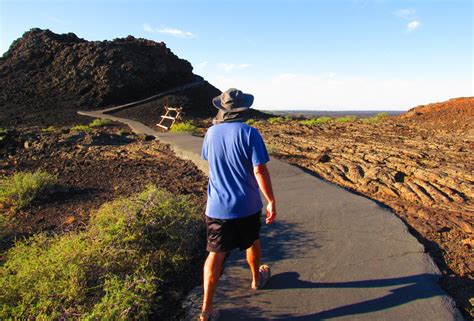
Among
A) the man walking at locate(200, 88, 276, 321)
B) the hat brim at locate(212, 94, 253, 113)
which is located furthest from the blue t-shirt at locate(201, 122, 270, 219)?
the hat brim at locate(212, 94, 253, 113)

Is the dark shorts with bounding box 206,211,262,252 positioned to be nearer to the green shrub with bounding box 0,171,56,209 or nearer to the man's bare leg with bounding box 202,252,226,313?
the man's bare leg with bounding box 202,252,226,313

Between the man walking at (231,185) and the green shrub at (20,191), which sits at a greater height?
the man walking at (231,185)

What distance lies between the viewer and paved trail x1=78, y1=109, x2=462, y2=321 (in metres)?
2.70

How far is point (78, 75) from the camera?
2564 centimetres

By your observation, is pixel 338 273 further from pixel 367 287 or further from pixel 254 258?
pixel 254 258

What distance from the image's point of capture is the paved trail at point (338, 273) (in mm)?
2703

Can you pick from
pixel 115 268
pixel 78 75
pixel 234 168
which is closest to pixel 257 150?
pixel 234 168

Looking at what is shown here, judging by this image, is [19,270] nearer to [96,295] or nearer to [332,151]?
[96,295]

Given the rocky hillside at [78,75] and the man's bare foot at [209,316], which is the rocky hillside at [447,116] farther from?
the rocky hillside at [78,75]

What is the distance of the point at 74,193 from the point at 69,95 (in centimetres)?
2039

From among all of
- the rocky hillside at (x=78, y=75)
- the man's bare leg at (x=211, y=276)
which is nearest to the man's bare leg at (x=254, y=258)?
the man's bare leg at (x=211, y=276)

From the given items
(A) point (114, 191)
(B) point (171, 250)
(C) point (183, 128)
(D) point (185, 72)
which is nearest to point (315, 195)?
(B) point (171, 250)

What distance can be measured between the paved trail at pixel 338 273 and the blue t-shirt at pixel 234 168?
705 millimetres

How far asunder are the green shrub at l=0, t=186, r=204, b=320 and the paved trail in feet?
1.22
